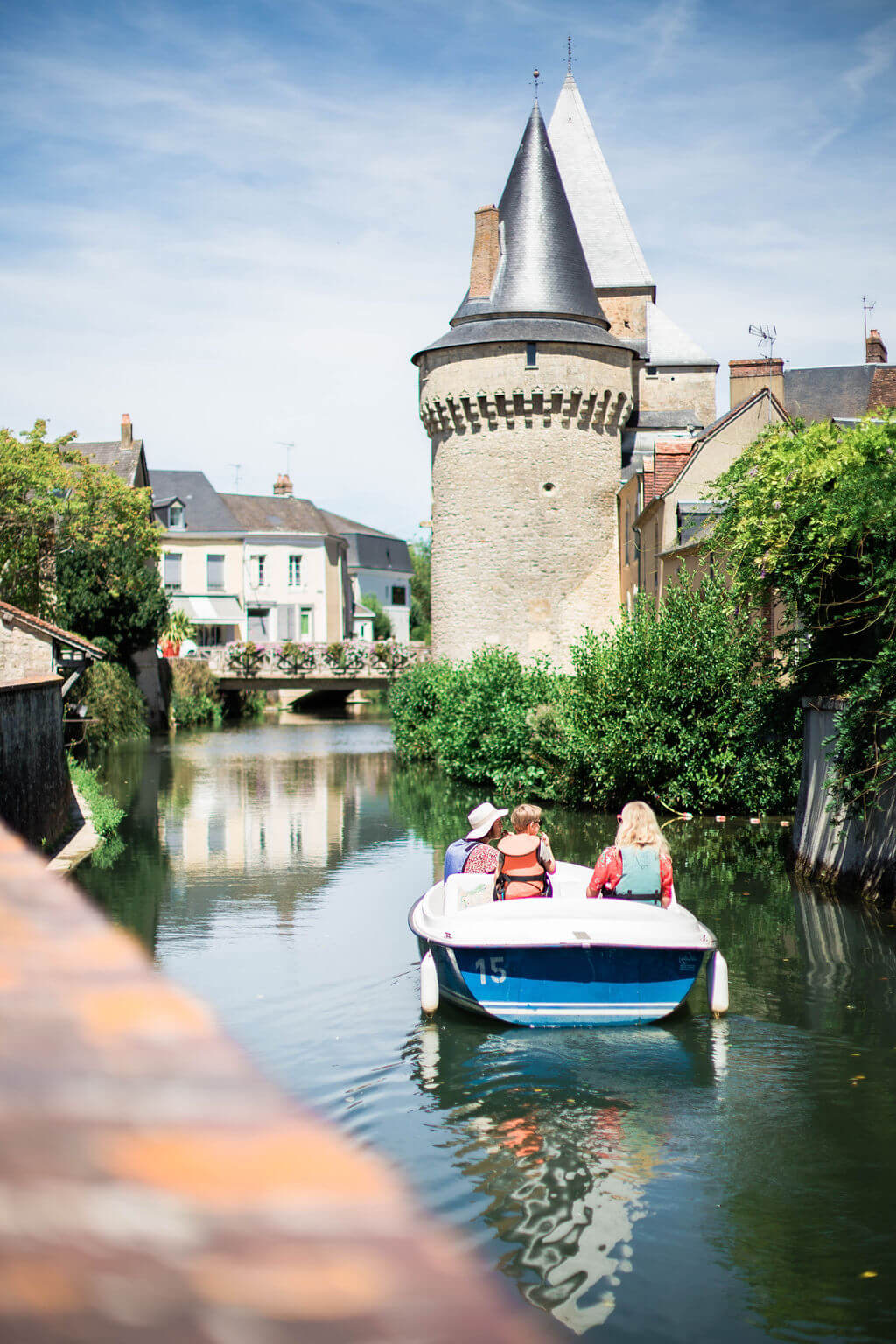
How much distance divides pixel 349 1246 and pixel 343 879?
16.3m

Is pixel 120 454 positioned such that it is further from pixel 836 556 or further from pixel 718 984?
pixel 718 984

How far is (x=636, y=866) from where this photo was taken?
10.7 m

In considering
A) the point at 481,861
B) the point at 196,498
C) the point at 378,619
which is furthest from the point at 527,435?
the point at 378,619

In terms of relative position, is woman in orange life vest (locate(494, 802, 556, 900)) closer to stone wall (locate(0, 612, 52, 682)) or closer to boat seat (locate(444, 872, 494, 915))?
boat seat (locate(444, 872, 494, 915))

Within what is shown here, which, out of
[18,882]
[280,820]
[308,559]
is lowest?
[280,820]

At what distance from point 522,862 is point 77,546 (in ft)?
99.0

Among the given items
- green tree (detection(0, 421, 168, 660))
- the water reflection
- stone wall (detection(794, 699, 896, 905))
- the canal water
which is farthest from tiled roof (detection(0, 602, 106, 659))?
the water reflection

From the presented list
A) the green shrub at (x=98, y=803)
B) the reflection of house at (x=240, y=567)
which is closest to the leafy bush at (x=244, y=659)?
the reflection of house at (x=240, y=567)

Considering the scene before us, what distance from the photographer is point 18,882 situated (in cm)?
117

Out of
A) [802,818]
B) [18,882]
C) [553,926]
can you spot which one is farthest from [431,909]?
[18,882]

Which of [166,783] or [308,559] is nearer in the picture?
[166,783]

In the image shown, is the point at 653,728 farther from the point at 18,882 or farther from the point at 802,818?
the point at 18,882

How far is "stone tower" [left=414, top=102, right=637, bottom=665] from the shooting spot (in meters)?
35.3

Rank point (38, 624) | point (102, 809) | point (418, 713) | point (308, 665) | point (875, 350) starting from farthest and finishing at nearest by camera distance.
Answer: point (308, 665), point (875, 350), point (418, 713), point (38, 624), point (102, 809)
